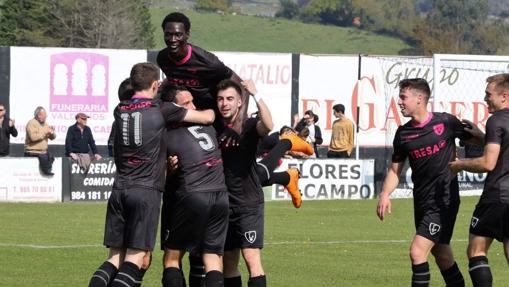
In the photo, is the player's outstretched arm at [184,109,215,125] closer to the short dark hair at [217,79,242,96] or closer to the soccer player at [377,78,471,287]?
the short dark hair at [217,79,242,96]

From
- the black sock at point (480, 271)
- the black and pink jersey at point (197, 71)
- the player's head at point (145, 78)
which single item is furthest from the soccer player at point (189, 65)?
the black sock at point (480, 271)

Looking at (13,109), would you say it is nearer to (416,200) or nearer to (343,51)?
(416,200)

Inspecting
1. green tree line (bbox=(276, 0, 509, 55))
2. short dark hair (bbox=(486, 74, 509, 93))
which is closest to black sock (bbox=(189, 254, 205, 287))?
short dark hair (bbox=(486, 74, 509, 93))

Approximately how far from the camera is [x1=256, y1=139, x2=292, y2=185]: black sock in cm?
1326

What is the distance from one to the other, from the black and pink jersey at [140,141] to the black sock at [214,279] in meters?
0.90

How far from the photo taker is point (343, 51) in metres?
122

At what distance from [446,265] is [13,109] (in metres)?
31.3

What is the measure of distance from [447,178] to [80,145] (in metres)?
18.5

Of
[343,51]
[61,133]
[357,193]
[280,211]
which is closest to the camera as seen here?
[280,211]

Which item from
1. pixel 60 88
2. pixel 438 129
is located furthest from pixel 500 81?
pixel 60 88

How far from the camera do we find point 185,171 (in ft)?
37.3

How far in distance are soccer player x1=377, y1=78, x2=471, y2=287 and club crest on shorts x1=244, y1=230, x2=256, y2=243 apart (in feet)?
4.23

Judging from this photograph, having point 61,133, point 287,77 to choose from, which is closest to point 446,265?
point 61,133

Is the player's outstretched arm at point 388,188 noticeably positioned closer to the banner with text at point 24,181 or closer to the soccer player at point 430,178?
the soccer player at point 430,178
